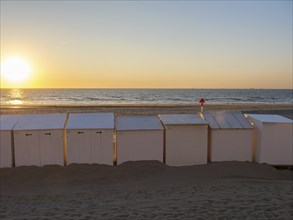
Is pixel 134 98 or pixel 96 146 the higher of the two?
pixel 96 146

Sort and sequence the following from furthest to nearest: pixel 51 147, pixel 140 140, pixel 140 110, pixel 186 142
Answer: pixel 140 110 → pixel 186 142 → pixel 140 140 → pixel 51 147

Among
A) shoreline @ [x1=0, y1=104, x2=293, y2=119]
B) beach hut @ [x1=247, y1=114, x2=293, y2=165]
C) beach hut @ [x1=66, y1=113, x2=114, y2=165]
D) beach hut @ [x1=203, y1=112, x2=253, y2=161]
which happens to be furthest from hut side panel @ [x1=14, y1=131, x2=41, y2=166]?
shoreline @ [x1=0, y1=104, x2=293, y2=119]

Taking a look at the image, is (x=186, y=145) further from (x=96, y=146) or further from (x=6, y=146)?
(x=6, y=146)

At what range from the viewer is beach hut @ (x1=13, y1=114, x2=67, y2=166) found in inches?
318

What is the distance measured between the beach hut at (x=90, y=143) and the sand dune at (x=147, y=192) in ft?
0.90

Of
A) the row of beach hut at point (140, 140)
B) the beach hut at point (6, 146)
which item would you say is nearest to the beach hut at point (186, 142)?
the row of beach hut at point (140, 140)

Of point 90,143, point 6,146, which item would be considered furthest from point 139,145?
point 6,146

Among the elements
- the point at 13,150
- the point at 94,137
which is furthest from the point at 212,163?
the point at 13,150

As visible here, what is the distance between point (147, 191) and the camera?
23.2ft

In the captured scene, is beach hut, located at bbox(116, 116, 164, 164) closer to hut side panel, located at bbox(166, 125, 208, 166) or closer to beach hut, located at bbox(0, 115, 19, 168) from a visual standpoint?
hut side panel, located at bbox(166, 125, 208, 166)

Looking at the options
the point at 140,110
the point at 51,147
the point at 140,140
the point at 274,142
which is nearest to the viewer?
the point at 51,147

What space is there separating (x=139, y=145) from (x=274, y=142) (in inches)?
156

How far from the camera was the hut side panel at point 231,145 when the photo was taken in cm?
877

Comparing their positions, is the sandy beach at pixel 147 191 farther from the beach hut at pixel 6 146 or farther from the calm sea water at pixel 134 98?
the calm sea water at pixel 134 98
